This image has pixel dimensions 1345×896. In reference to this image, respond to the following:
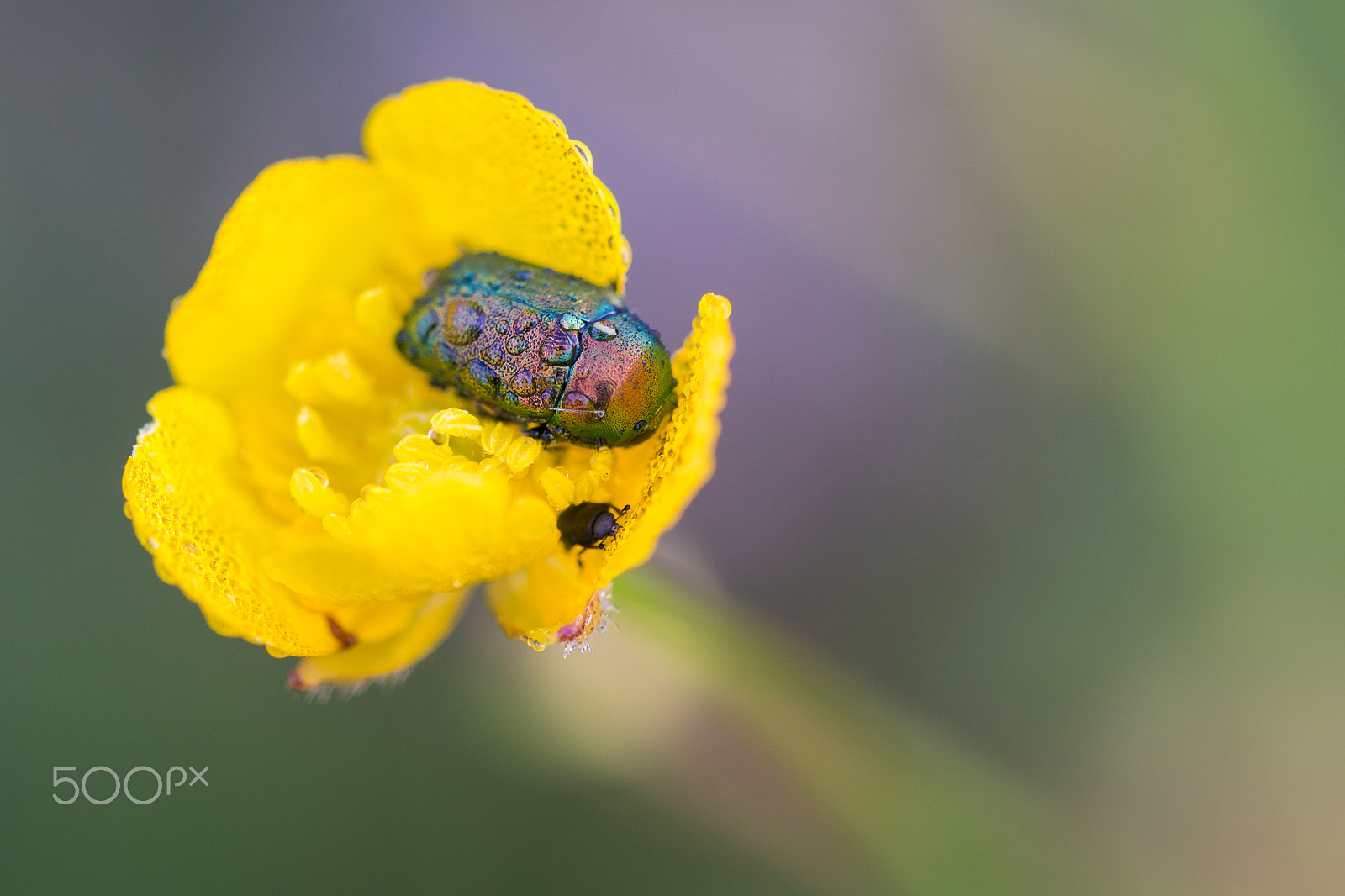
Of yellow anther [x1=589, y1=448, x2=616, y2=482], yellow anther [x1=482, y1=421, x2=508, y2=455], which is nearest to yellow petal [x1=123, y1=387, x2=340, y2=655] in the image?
yellow anther [x1=482, y1=421, x2=508, y2=455]

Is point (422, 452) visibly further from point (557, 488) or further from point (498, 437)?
point (557, 488)

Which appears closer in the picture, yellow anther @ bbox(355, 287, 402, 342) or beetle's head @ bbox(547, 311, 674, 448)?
beetle's head @ bbox(547, 311, 674, 448)

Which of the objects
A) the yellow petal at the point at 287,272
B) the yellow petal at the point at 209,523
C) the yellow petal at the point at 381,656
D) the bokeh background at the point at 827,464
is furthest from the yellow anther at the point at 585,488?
the bokeh background at the point at 827,464

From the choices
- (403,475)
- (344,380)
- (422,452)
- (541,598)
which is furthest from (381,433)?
(541,598)

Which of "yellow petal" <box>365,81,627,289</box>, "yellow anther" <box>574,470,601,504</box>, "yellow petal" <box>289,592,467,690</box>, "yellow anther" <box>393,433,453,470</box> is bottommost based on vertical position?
"yellow petal" <box>289,592,467,690</box>

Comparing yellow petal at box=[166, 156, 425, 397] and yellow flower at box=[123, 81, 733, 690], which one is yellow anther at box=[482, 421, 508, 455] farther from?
yellow petal at box=[166, 156, 425, 397]

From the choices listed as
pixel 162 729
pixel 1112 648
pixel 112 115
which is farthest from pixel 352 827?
pixel 112 115

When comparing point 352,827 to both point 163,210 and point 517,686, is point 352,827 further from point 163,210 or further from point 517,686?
point 163,210
